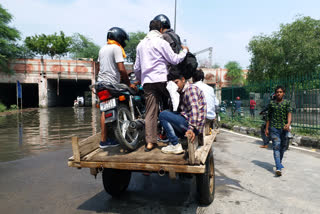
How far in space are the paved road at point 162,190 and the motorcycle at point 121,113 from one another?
98cm

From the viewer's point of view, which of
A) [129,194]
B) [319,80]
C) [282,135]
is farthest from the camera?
[319,80]

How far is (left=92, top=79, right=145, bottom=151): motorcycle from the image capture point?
307 centimetres

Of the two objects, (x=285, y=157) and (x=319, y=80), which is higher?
(x=319, y=80)

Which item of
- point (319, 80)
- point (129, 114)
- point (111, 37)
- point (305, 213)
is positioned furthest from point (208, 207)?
point (319, 80)

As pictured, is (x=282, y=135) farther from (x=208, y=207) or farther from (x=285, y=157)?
(x=208, y=207)

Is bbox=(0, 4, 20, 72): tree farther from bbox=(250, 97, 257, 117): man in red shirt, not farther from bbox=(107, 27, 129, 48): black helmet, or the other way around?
bbox=(107, 27, 129, 48): black helmet

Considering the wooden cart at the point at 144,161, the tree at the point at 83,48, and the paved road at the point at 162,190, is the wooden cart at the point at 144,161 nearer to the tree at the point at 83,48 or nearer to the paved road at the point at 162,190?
the paved road at the point at 162,190

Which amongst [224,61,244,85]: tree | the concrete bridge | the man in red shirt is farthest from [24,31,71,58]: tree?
the man in red shirt

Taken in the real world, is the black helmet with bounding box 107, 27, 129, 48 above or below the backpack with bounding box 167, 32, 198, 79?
above

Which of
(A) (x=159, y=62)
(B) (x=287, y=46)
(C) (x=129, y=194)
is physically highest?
(B) (x=287, y=46)

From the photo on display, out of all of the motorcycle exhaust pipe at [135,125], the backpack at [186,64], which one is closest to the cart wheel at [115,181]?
the motorcycle exhaust pipe at [135,125]

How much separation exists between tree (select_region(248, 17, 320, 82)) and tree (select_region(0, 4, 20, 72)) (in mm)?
28032

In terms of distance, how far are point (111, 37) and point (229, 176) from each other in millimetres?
3424

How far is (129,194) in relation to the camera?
3.88m
